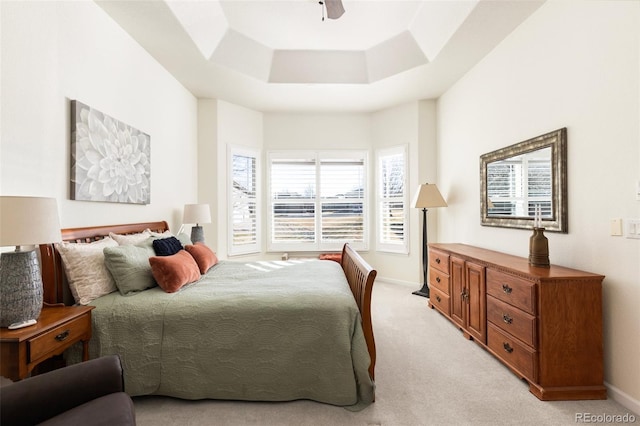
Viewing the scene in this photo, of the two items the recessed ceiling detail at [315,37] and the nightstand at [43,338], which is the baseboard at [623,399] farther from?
the nightstand at [43,338]

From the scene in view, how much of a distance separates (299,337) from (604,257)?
2.18 metres

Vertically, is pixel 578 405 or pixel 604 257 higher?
pixel 604 257

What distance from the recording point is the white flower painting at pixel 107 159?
2.36 meters

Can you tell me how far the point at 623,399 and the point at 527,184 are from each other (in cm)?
170

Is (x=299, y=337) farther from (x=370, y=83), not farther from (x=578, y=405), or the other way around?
(x=370, y=83)

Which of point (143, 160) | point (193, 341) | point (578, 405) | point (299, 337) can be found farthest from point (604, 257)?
point (143, 160)

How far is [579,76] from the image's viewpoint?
2.27 metres

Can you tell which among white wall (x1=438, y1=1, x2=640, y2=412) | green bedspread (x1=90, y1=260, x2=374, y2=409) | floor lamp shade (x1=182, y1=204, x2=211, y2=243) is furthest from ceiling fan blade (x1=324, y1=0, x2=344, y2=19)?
floor lamp shade (x1=182, y1=204, x2=211, y2=243)

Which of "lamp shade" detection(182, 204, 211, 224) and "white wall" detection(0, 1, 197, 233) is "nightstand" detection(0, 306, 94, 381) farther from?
"lamp shade" detection(182, 204, 211, 224)

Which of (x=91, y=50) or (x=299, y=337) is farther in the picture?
(x=91, y=50)

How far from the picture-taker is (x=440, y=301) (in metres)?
3.62

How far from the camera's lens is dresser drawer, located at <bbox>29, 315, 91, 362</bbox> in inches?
59.5

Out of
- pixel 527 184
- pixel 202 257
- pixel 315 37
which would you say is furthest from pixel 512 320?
pixel 315 37

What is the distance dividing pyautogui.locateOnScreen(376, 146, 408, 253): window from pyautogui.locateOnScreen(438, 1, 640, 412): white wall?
185 centimetres
